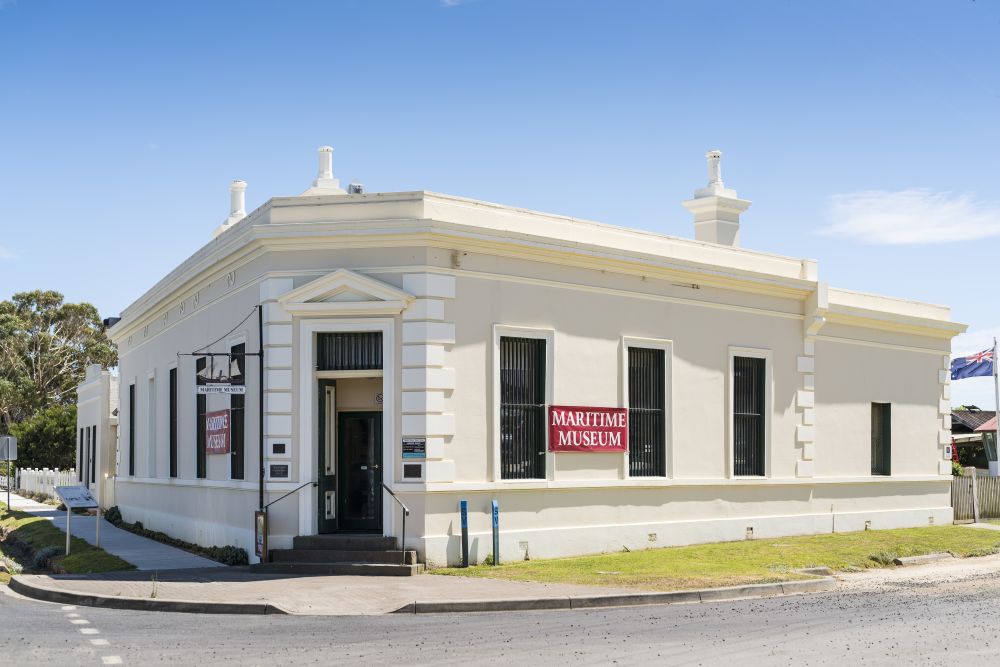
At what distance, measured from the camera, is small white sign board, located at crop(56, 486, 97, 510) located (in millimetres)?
21328

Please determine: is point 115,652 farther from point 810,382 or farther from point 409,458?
point 810,382

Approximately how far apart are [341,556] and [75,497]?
622cm

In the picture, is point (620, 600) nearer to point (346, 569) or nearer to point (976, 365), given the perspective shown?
point (346, 569)

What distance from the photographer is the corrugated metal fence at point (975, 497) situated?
97.9 ft

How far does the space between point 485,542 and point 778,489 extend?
26.5 ft

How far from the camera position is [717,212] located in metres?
27.0

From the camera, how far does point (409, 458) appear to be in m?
18.6

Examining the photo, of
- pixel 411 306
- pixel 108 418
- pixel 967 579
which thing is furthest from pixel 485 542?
pixel 108 418

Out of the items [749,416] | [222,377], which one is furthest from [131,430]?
[749,416]

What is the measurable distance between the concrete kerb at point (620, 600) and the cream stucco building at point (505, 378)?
3.82 m

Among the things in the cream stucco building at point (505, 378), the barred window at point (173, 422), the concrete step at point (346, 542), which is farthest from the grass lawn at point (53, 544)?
the concrete step at point (346, 542)

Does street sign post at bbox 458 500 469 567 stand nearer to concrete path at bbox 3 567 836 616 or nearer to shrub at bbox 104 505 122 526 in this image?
concrete path at bbox 3 567 836 616

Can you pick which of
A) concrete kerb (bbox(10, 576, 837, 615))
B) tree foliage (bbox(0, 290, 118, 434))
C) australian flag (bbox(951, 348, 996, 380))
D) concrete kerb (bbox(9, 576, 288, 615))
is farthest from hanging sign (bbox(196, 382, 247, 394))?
tree foliage (bbox(0, 290, 118, 434))

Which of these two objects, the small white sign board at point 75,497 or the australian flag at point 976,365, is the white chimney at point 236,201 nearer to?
the small white sign board at point 75,497
